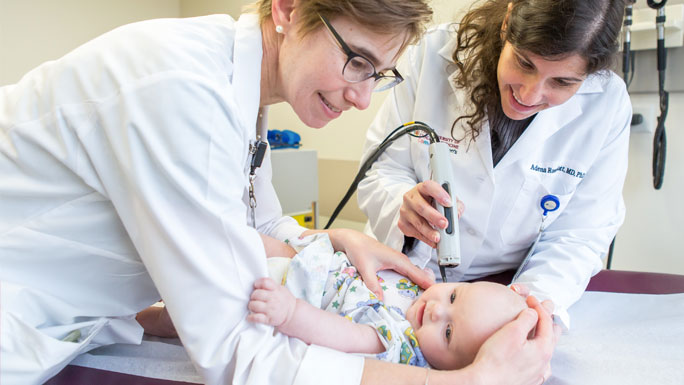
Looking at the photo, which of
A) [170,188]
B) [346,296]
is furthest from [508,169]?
[170,188]

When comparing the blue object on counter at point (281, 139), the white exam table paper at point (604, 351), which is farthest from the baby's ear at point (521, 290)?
the blue object on counter at point (281, 139)

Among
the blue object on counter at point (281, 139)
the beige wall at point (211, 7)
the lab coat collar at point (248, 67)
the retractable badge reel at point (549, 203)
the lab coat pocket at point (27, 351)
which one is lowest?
the lab coat pocket at point (27, 351)

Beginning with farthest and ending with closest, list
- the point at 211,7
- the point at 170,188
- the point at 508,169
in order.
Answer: the point at 211,7 < the point at 508,169 < the point at 170,188

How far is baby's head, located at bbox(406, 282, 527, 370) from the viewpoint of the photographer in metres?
1.07

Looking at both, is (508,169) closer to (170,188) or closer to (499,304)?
(499,304)

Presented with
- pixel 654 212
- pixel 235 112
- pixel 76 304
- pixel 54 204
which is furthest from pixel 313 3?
pixel 654 212

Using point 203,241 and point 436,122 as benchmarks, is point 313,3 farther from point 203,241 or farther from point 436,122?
point 436,122

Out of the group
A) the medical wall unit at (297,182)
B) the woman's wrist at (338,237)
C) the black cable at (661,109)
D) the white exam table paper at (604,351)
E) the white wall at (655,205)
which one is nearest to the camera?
the white exam table paper at (604,351)

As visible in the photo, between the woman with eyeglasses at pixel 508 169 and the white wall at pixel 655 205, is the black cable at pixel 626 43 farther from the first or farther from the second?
the woman with eyeglasses at pixel 508 169

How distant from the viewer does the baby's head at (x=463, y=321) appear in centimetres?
107

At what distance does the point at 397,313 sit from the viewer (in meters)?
1.18

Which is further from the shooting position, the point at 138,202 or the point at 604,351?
the point at 604,351

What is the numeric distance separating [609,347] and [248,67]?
1.02 meters

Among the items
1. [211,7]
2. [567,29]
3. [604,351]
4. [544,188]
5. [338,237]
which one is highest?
[211,7]
